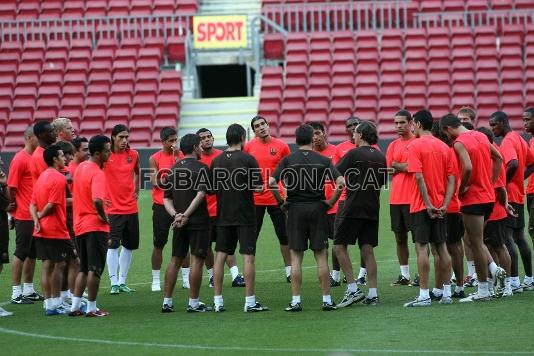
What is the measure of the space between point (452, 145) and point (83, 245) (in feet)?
14.6

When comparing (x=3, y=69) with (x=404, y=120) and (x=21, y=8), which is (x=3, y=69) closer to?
(x=21, y=8)

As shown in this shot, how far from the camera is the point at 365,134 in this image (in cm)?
1259

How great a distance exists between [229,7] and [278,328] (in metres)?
23.3

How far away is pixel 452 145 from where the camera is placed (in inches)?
510

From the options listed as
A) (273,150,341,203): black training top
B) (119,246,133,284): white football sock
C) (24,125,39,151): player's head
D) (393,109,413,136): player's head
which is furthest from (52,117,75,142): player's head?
(393,109,413,136): player's head

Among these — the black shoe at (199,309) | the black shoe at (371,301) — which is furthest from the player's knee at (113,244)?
the black shoe at (371,301)

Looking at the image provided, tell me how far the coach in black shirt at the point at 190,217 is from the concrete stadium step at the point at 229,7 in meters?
20.9

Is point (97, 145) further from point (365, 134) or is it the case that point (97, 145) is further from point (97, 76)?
point (97, 76)

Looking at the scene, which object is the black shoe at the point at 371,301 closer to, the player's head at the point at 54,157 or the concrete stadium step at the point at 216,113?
the player's head at the point at 54,157

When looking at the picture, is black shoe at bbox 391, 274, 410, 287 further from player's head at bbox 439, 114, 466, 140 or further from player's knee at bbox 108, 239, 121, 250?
player's knee at bbox 108, 239, 121, 250

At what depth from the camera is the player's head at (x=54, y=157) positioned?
12.1 meters

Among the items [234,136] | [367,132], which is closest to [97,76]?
[234,136]

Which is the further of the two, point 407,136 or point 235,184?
point 407,136

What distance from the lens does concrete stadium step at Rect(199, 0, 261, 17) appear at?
3300cm
